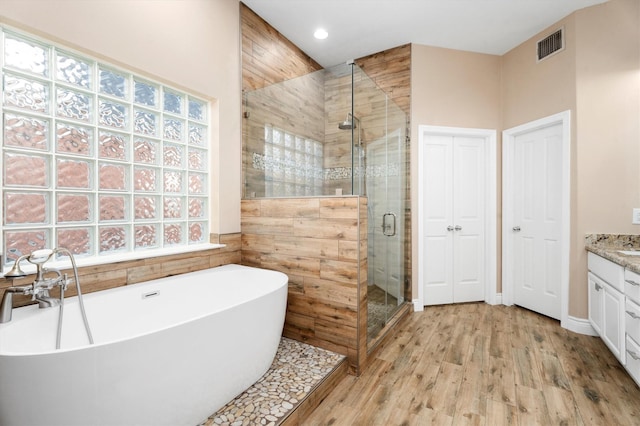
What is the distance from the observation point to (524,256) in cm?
334

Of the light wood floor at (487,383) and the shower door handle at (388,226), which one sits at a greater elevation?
the shower door handle at (388,226)

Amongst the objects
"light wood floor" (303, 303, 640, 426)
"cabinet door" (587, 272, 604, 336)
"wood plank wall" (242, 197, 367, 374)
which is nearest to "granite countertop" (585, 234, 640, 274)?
"cabinet door" (587, 272, 604, 336)

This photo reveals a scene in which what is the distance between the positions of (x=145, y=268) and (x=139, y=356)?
991 mm

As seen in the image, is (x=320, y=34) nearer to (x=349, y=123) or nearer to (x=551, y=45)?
(x=349, y=123)

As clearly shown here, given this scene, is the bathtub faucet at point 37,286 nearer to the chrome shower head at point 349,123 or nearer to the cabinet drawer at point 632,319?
the chrome shower head at point 349,123

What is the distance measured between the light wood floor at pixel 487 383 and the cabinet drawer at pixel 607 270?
610mm

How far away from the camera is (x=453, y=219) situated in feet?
11.4

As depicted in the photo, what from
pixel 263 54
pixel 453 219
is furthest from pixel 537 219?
pixel 263 54

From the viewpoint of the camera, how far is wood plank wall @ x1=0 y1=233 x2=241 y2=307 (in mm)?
1656

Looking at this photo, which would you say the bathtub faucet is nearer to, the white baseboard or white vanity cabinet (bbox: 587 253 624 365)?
white vanity cabinet (bbox: 587 253 624 365)

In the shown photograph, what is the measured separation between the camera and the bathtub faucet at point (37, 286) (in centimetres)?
132

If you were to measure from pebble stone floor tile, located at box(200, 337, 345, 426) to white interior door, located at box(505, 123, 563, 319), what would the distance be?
97.8 inches

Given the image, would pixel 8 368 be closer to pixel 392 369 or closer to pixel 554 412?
pixel 392 369

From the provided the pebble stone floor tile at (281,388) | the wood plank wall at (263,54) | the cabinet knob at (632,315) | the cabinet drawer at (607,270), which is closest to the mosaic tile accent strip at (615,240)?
the cabinet drawer at (607,270)
